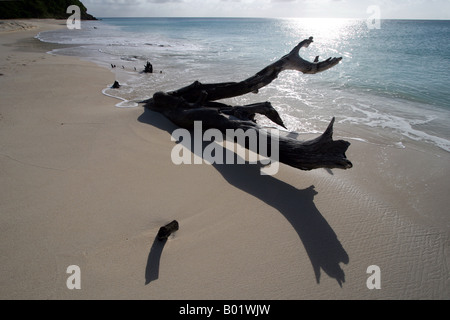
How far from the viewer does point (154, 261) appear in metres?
2.86

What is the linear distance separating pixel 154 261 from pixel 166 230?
0.38 metres

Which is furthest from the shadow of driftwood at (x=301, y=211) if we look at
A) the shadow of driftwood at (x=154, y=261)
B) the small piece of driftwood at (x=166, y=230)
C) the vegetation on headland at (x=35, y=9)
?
the vegetation on headland at (x=35, y=9)

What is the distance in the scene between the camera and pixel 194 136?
5930 mm

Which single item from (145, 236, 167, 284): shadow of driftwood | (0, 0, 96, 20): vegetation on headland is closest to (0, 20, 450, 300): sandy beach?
(145, 236, 167, 284): shadow of driftwood

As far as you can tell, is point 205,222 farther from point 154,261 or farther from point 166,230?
point 154,261

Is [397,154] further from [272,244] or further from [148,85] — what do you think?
[148,85]

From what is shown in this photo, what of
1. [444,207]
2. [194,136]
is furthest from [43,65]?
[444,207]

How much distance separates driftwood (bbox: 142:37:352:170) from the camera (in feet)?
12.9

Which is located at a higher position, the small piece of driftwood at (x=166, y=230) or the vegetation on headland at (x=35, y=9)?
the vegetation on headland at (x=35, y=9)

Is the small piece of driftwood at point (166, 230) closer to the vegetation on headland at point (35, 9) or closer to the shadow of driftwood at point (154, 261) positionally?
the shadow of driftwood at point (154, 261)

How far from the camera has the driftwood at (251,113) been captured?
394cm

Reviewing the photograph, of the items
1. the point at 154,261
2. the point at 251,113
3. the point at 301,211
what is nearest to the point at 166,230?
the point at 154,261

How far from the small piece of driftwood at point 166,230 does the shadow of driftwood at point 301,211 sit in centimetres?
22
